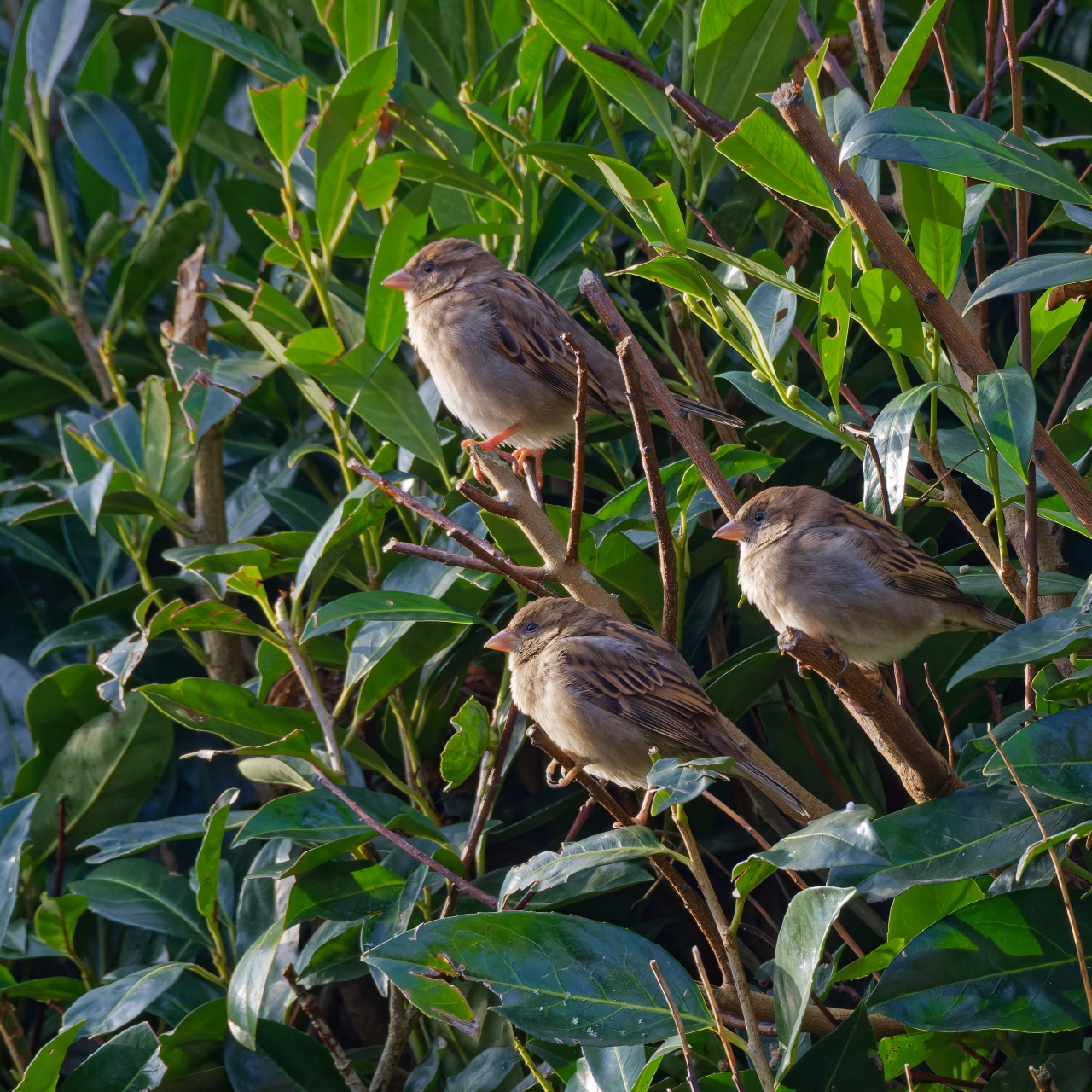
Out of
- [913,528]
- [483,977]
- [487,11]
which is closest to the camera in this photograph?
[483,977]

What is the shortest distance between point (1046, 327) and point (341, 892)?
1603mm

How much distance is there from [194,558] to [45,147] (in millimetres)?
1687

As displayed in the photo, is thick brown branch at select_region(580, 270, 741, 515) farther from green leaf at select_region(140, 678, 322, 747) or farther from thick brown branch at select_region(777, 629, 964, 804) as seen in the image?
green leaf at select_region(140, 678, 322, 747)

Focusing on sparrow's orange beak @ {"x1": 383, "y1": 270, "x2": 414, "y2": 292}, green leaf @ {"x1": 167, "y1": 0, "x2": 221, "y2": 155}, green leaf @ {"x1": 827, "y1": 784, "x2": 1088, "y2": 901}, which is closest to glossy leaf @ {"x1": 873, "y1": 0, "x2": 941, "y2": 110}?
green leaf @ {"x1": 827, "y1": 784, "x2": 1088, "y2": 901}

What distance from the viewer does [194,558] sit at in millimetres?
2332

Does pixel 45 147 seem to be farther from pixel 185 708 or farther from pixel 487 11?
pixel 185 708

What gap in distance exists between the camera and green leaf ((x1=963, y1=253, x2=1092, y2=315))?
1473 millimetres

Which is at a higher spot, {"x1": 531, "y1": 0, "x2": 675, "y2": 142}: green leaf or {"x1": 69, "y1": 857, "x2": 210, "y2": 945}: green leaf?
{"x1": 531, "y1": 0, "x2": 675, "y2": 142}: green leaf

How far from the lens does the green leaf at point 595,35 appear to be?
2.07m

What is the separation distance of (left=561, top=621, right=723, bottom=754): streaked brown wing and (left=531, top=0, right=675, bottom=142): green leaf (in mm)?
1091

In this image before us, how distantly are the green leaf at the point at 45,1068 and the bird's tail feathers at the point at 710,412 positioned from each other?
1725mm

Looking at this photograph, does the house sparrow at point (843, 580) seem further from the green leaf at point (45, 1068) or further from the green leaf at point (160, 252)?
the green leaf at point (160, 252)

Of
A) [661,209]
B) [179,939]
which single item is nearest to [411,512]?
[661,209]

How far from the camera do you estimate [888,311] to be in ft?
5.54
